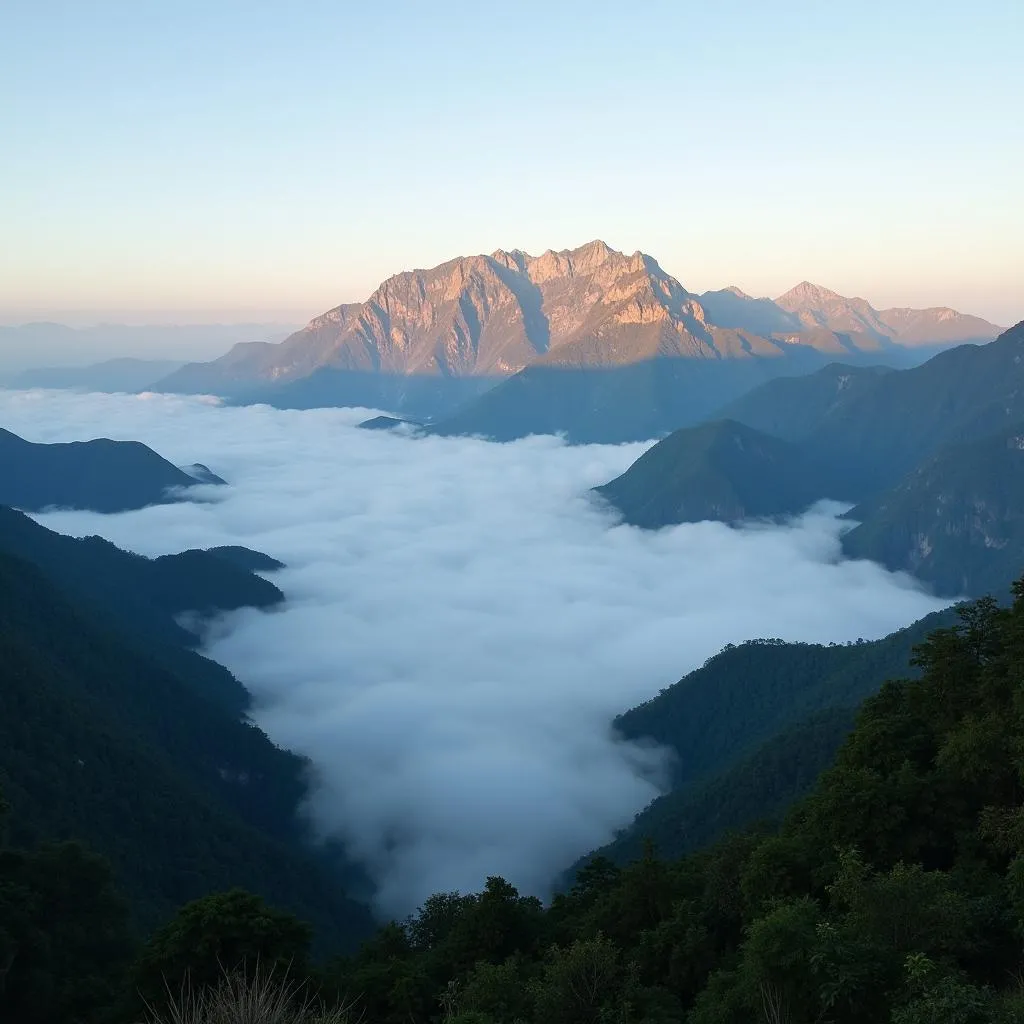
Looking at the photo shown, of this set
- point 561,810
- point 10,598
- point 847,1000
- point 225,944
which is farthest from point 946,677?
point 10,598

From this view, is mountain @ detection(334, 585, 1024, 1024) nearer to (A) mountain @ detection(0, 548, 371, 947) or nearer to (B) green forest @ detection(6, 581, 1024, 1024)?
(B) green forest @ detection(6, 581, 1024, 1024)

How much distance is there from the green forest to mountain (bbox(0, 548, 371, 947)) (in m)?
38.5

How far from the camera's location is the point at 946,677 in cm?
5544

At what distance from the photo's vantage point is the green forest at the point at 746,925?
95.7 ft

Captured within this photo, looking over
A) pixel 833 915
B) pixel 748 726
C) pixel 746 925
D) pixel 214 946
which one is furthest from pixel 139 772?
pixel 748 726

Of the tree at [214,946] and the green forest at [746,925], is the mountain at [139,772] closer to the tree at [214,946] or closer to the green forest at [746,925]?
the green forest at [746,925]

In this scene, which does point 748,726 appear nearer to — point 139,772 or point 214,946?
point 139,772

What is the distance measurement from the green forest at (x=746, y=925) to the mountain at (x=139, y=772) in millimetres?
38453

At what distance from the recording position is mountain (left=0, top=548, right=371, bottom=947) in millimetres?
99500

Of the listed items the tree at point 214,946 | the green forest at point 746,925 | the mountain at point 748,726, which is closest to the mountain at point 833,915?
the green forest at point 746,925

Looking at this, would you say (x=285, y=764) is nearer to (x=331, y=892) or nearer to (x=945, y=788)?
(x=331, y=892)

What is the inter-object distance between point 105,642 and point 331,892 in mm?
56444

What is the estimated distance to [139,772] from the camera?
371ft

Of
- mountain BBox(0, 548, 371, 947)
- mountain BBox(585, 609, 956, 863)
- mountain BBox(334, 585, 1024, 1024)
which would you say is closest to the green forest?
mountain BBox(334, 585, 1024, 1024)
